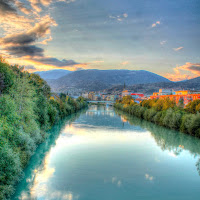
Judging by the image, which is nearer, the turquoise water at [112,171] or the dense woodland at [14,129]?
the dense woodland at [14,129]

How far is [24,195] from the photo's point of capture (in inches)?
412

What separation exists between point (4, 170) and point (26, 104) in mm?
8444

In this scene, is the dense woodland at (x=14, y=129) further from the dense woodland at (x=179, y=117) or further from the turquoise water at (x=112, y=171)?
the dense woodland at (x=179, y=117)

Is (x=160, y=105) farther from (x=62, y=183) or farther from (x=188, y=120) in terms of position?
(x=62, y=183)

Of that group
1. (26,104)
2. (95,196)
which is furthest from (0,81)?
(95,196)

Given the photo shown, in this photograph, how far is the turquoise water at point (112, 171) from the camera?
1116 cm

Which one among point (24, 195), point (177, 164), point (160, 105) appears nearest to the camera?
point (24, 195)

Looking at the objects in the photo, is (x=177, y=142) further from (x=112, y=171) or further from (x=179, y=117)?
(x=112, y=171)

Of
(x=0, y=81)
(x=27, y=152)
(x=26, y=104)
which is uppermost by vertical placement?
(x=0, y=81)

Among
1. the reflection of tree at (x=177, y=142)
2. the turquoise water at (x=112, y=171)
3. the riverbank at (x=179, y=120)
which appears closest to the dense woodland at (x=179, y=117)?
the riverbank at (x=179, y=120)

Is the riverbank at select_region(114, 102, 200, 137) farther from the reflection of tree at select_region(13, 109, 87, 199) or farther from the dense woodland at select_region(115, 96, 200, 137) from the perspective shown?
the reflection of tree at select_region(13, 109, 87, 199)

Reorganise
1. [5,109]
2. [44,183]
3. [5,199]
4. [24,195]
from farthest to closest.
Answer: [44,183] < [5,109] < [24,195] < [5,199]

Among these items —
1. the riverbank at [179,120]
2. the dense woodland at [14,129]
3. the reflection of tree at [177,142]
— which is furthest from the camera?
the riverbank at [179,120]

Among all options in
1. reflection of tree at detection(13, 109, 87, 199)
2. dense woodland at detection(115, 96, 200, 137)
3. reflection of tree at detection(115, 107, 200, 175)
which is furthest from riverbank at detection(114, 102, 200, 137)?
reflection of tree at detection(13, 109, 87, 199)
